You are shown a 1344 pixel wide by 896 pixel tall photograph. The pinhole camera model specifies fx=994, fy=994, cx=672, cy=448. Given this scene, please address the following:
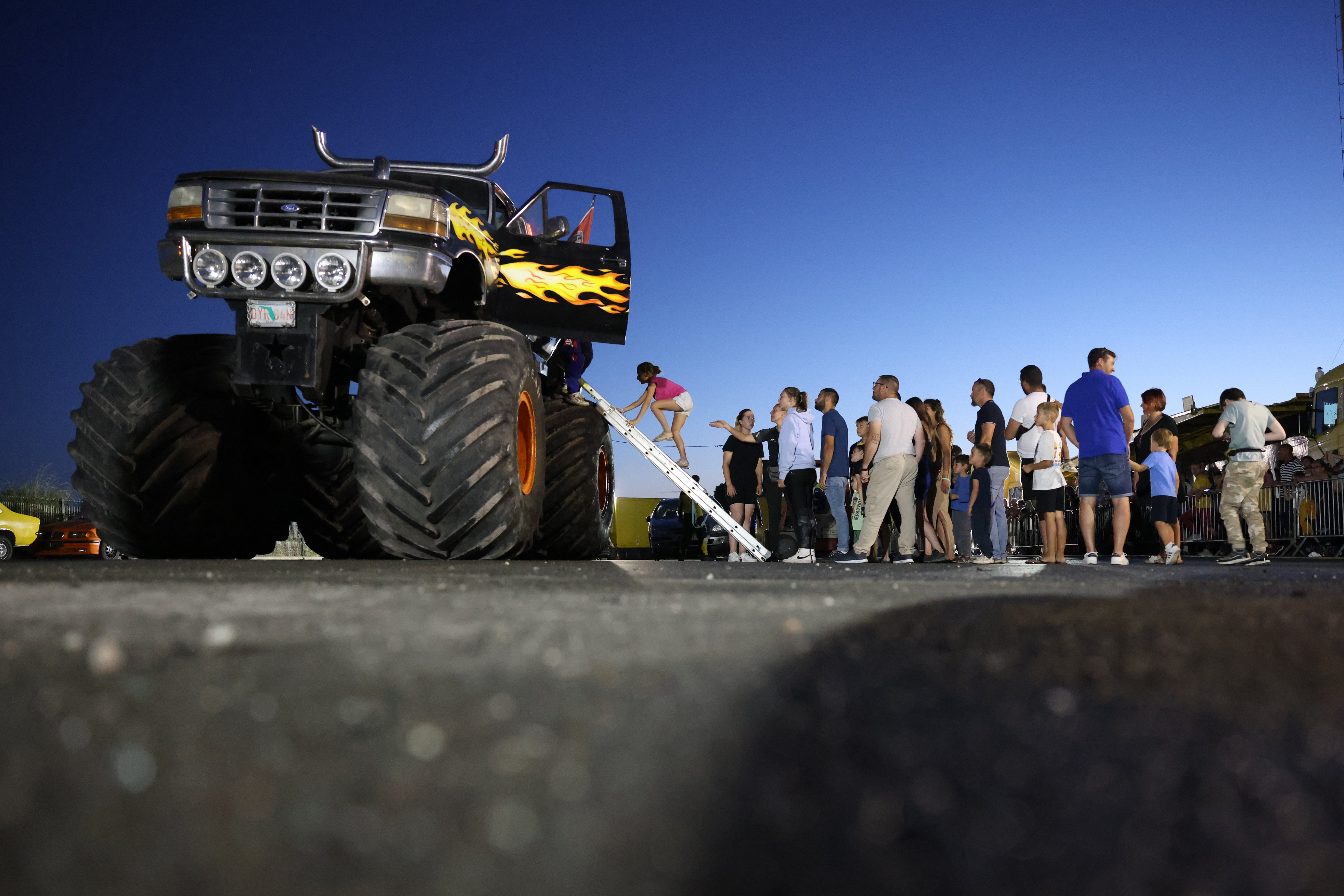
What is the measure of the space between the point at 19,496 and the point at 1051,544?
25.5 meters

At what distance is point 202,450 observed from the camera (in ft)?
17.5

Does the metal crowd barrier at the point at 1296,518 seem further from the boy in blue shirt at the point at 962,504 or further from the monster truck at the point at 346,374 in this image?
the monster truck at the point at 346,374

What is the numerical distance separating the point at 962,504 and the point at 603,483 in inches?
147

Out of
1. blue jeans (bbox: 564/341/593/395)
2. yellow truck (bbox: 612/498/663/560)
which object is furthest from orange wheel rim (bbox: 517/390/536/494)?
yellow truck (bbox: 612/498/663/560)

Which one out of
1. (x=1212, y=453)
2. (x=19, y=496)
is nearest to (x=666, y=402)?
(x=1212, y=453)

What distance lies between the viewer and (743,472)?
1017 centimetres

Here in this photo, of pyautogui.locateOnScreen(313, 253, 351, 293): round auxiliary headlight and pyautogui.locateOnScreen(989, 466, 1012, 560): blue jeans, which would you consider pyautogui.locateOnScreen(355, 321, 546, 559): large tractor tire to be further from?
pyautogui.locateOnScreen(989, 466, 1012, 560): blue jeans

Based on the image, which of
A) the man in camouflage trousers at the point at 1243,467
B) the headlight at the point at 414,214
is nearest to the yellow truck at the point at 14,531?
the headlight at the point at 414,214

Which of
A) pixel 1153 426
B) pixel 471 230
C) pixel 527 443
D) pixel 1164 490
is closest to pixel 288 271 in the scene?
pixel 471 230

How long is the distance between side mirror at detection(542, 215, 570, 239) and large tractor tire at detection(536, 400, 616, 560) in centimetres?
123

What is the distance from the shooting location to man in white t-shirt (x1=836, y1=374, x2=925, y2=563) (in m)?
8.66

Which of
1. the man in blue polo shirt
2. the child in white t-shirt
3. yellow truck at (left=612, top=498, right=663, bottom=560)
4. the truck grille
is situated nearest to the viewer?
the truck grille

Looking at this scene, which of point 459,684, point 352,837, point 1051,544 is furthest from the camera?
point 1051,544

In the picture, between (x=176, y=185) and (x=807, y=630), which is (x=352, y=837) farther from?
(x=176, y=185)
